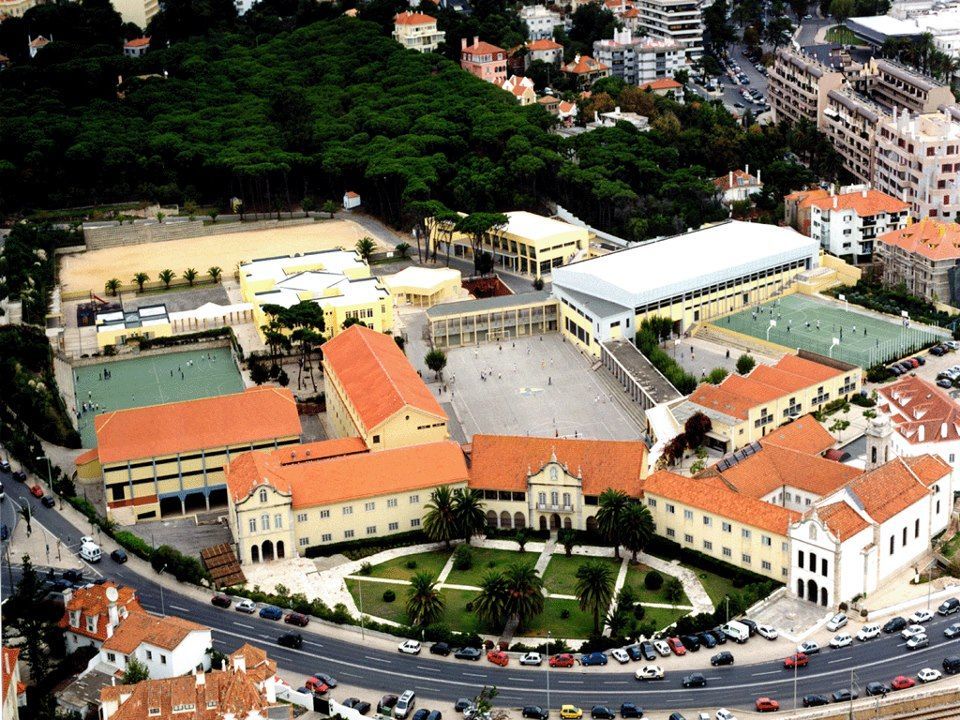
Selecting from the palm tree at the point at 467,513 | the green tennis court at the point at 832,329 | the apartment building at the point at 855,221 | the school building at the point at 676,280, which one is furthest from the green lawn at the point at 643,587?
the apartment building at the point at 855,221

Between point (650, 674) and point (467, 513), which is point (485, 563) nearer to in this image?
point (467, 513)

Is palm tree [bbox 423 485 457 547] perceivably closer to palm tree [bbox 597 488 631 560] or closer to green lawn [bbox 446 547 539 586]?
green lawn [bbox 446 547 539 586]

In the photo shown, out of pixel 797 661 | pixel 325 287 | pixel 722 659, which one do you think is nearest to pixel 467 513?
pixel 722 659

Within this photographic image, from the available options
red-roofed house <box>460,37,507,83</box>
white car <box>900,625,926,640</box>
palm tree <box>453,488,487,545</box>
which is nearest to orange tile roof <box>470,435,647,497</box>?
palm tree <box>453,488,487,545</box>

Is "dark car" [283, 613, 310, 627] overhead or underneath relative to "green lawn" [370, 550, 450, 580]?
overhead

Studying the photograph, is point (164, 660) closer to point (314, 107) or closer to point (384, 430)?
point (384, 430)

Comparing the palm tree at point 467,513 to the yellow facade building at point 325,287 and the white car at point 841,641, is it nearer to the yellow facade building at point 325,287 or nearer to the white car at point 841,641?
the white car at point 841,641

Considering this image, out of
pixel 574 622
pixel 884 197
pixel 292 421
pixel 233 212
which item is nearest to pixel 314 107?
pixel 233 212
